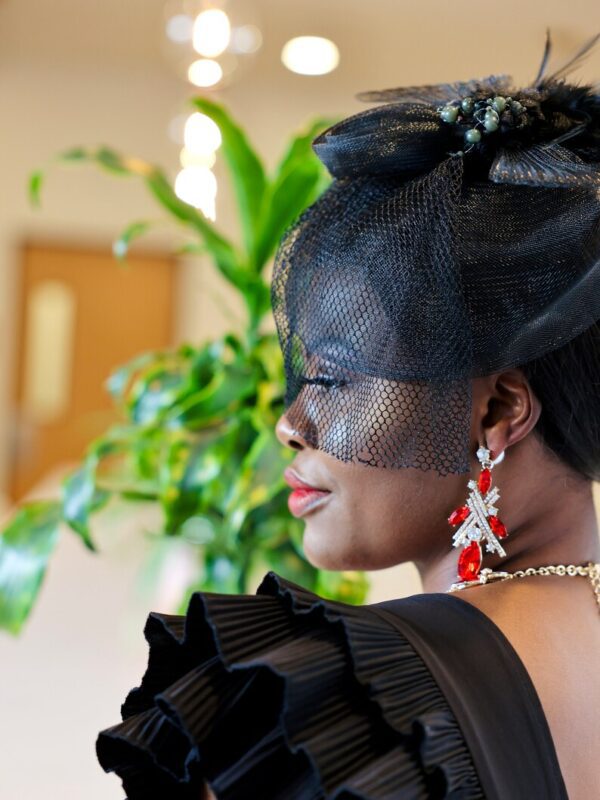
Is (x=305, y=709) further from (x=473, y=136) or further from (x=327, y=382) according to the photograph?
(x=473, y=136)

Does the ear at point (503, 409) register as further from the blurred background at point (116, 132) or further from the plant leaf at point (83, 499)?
the blurred background at point (116, 132)

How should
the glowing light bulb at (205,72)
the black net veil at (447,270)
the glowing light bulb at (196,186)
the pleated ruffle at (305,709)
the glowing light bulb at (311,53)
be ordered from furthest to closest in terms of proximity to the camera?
the glowing light bulb at (311,53), the glowing light bulb at (205,72), the glowing light bulb at (196,186), the black net veil at (447,270), the pleated ruffle at (305,709)

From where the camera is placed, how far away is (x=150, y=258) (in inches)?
244

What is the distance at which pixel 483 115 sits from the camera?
0.88 m

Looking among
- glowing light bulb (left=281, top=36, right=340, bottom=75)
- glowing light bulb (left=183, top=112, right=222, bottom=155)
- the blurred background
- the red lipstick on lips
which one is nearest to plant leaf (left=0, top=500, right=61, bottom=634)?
the red lipstick on lips

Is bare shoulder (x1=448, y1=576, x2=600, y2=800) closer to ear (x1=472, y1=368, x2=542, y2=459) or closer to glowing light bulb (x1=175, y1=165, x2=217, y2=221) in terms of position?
ear (x1=472, y1=368, x2=542, y2=459)

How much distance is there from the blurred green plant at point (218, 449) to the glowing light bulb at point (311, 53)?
3.16 meters

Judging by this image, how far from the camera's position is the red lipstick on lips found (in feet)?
3.01

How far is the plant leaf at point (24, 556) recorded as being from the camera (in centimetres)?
149

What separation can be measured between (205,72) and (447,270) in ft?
7.37

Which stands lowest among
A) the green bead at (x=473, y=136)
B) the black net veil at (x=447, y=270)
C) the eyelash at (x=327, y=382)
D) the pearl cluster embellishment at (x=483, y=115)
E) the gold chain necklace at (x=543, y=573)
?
the gold chain necklace at (x=543, y=573)

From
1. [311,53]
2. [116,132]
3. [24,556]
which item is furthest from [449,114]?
[116,132]

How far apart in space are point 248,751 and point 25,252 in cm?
564

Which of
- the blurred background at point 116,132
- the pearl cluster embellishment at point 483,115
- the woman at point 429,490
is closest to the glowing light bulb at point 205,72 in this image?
the blurred background at point 116,132
